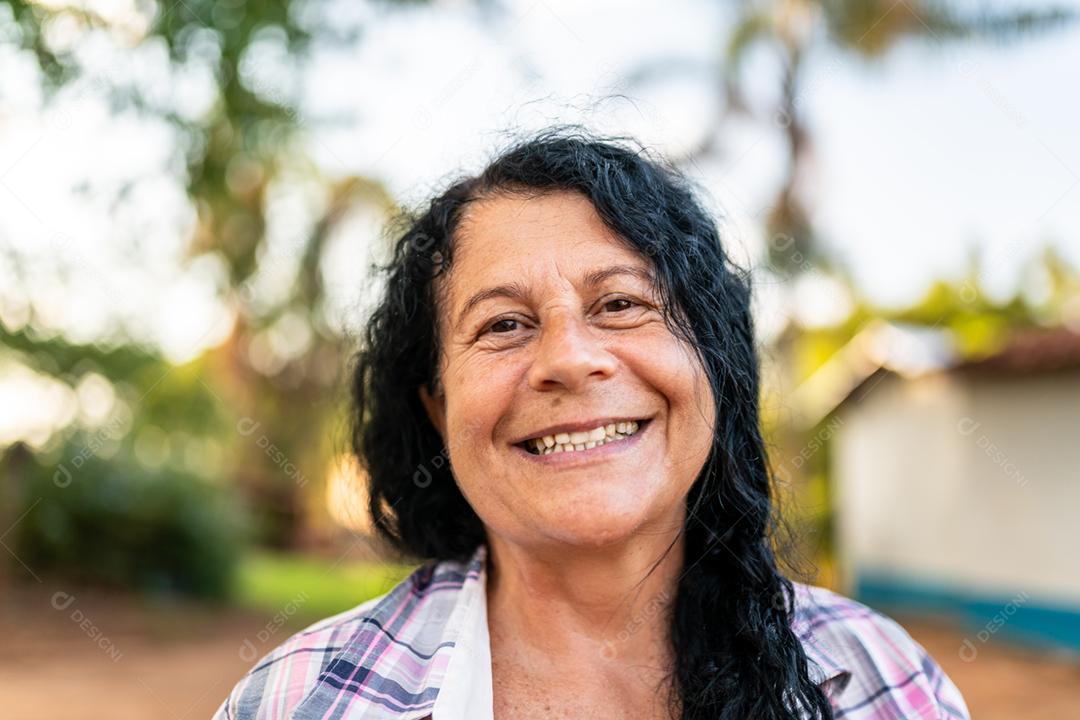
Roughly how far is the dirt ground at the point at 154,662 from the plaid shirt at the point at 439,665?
7.31 m

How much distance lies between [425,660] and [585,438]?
497 millimetres

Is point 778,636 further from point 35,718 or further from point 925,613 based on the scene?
point 925,613

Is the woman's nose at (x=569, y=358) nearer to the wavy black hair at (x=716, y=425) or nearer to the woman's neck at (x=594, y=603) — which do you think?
the wavy black hair at (x=716, y=425)

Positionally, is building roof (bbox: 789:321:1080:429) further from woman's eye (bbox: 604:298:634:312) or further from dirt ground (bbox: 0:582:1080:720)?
woman's eye (bbox: 604:298:634:312)

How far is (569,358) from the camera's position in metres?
1.69

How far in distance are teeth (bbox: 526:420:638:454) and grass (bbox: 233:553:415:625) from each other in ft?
28.0

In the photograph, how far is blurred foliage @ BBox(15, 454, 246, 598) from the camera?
13125 millimetres

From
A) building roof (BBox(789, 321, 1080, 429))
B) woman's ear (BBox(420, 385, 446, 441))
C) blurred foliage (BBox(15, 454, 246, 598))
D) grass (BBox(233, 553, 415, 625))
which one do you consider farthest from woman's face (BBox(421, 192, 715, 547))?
blurred foliage (BBox(15, 454, 246, 598))

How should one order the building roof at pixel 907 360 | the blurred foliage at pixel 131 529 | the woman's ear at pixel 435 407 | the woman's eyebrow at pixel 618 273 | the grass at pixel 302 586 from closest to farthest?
the woman's eyebrow at pixel 618 273 < the woman's ear at pixel 435 407 < the building roof at pixel 907 360 < the blurred foliage at pixel 131 529 < the grass at pixel 302 586

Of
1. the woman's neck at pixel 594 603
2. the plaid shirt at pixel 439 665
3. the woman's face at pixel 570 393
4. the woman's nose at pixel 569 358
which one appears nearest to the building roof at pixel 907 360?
the plaid shirt at pixel 439 665

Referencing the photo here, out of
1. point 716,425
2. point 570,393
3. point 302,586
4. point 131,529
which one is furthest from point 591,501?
point 302,586

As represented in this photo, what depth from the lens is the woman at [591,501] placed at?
172 centimetres

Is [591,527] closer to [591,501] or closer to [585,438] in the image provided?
[591,501]

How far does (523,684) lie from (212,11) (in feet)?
10.7
